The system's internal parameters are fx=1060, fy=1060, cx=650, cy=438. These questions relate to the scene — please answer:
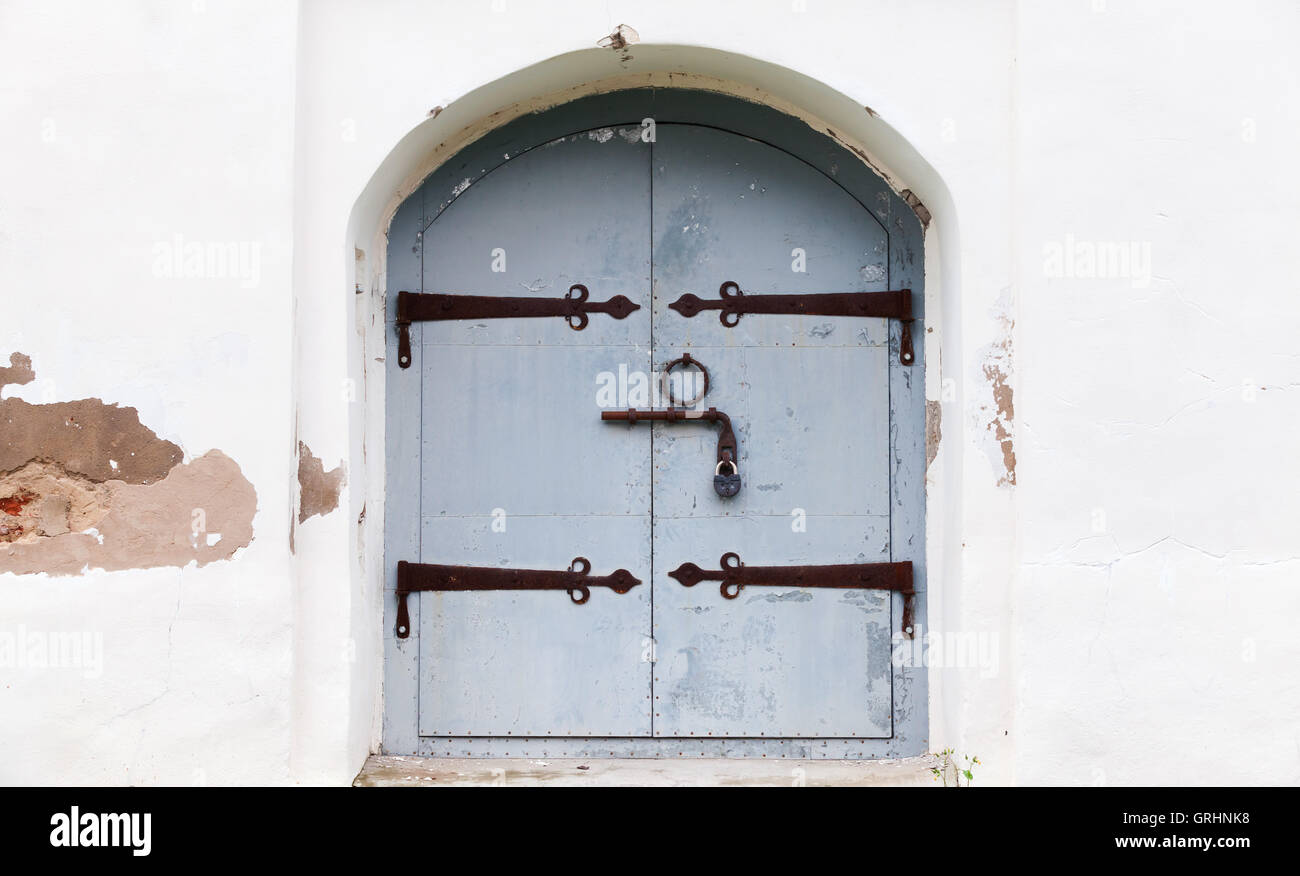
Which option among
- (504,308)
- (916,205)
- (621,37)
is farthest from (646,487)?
(621,37)

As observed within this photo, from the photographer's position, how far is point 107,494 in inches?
111

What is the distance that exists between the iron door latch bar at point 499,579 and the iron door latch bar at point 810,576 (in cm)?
22

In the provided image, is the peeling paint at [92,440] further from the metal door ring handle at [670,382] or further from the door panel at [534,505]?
the metal door ring handle at [670,382]

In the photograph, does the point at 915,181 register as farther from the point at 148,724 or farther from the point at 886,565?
the point at 148,724

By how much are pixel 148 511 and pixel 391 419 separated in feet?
2.34

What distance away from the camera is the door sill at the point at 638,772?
2.99 m

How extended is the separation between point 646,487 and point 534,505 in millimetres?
341

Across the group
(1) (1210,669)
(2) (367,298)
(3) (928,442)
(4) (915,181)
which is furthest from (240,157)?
(1) (1210,669)

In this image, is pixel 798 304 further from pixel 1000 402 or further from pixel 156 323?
Result: pixel 156 323

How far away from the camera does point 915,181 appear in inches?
122

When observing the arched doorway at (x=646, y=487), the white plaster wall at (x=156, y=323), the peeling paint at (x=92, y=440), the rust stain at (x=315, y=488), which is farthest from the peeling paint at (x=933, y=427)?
the peeling paint at (x=92, y=440)

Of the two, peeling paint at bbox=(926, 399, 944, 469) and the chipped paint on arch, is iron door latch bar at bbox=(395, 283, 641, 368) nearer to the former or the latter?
the chipped paint on arch

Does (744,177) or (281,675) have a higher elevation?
(744,177)

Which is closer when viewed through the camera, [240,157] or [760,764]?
[240,157]
